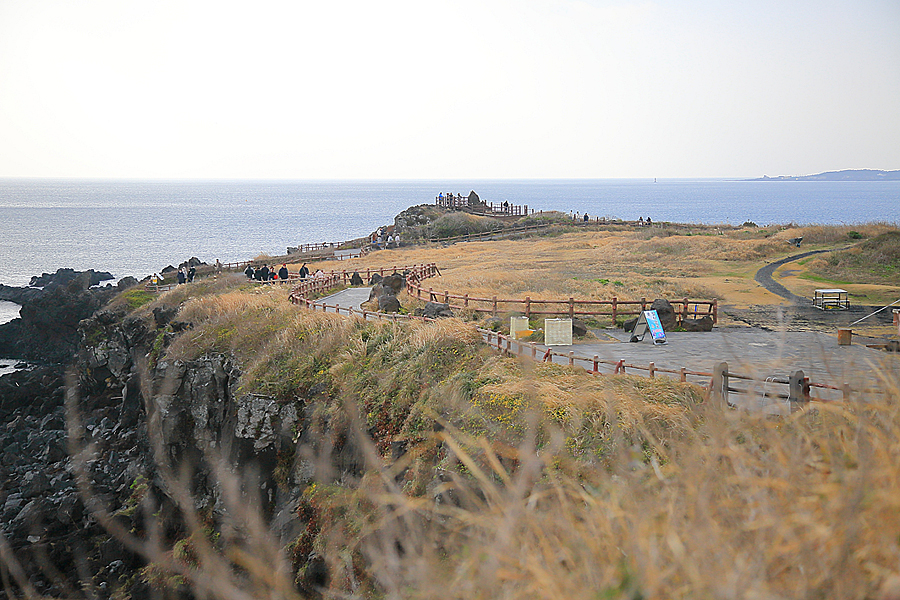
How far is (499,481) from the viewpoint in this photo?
11.6 metres

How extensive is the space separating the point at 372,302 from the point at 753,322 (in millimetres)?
13862

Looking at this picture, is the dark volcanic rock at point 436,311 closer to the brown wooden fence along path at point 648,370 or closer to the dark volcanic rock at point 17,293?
the brown wooden fence along path at point 648,370

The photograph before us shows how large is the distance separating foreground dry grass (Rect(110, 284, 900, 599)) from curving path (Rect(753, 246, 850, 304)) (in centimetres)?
1777

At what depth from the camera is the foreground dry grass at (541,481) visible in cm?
351

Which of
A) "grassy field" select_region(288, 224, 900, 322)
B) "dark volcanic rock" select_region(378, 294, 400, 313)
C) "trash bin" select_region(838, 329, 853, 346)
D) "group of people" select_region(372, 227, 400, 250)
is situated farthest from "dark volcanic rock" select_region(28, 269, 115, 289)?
"trash bin" select_region(838, 329, 853, 346)

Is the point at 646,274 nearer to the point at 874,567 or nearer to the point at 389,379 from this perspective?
the point at 389,379

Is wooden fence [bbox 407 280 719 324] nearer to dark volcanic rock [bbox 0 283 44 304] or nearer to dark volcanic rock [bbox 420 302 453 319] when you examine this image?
dark volcanic rock [bbox 420 302 453 319]

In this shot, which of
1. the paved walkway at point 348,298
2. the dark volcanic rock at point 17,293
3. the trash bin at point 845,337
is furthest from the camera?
→ the dark volcanic rock at point 17,293

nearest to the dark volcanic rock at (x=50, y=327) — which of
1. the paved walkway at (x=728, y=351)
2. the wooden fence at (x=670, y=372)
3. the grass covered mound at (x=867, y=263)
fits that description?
the wooden fence at (x=670, y=372)

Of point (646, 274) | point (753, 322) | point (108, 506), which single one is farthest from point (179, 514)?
point (646, 274)

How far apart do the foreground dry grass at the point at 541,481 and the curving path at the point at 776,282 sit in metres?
17.8

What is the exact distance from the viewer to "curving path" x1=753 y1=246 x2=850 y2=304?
1154 inches

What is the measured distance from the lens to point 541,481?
1052cm

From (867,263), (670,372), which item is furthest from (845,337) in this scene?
(867,263)
